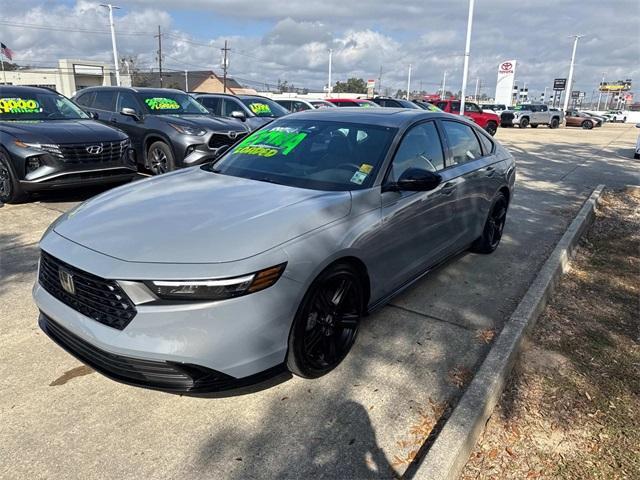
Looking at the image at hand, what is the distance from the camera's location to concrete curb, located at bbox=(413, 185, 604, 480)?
2.27 metres

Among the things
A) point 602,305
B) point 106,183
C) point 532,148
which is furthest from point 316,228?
point 532,148

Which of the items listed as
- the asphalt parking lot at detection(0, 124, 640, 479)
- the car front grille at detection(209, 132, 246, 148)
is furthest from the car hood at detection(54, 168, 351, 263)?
the car front grille at detection(209, 132, 246, 148)

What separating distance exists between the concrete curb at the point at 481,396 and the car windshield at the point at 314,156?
1.43 m

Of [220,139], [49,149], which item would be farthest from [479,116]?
[49,149]

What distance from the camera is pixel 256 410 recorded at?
2734 millimetres

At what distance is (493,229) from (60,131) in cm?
583

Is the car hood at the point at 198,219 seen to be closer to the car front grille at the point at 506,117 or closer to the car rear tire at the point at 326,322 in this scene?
the car rear tire at the point at 326,322

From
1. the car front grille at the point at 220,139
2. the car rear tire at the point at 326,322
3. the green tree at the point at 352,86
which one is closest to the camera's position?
the car rear tire at the point at 326,322

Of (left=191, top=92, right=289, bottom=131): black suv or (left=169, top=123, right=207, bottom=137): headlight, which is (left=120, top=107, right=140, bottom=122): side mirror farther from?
(left=191, top=92, right=289, bottom=131): black suv

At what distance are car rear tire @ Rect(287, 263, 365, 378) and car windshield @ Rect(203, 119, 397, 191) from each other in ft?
2.23

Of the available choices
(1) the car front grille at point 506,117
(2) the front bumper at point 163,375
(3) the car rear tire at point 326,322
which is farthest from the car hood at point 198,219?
(1) the car front grille at point 506,117

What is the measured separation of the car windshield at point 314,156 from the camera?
3.38 metres

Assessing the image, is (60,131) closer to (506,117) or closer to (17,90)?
(17,90)

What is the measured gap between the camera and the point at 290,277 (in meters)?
2.51
